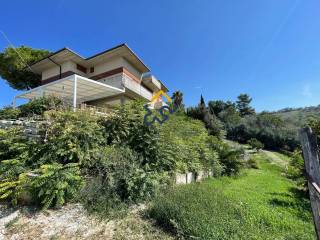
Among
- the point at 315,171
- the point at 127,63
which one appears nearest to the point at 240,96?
the point at 127,63

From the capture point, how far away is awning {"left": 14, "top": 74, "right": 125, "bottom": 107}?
13977 mm

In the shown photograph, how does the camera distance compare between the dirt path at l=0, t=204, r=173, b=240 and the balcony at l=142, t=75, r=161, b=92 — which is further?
the balcony at l=142, t=75, r=161, b=92

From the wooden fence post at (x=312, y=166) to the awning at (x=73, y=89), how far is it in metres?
13.1

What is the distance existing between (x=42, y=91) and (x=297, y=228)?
1698cm

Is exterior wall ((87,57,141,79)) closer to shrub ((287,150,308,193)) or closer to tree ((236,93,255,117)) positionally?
shrub ((287,150,308,193))

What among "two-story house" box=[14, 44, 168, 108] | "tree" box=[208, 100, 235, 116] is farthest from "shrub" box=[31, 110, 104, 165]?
"tree" box=[208, 100, 235, 116]

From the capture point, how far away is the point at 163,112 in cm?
847

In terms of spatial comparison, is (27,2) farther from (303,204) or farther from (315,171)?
(303,204)

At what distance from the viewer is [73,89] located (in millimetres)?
14531

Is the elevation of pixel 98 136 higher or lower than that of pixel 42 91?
lower

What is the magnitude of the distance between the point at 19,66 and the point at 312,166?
26.6 metres

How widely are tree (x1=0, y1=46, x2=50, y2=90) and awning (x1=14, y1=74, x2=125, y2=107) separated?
7304 mm

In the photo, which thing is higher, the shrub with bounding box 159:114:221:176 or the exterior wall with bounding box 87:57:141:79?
the exterior wall with bounding box 87:57:141:79

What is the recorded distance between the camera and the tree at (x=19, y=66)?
21.0 metres
